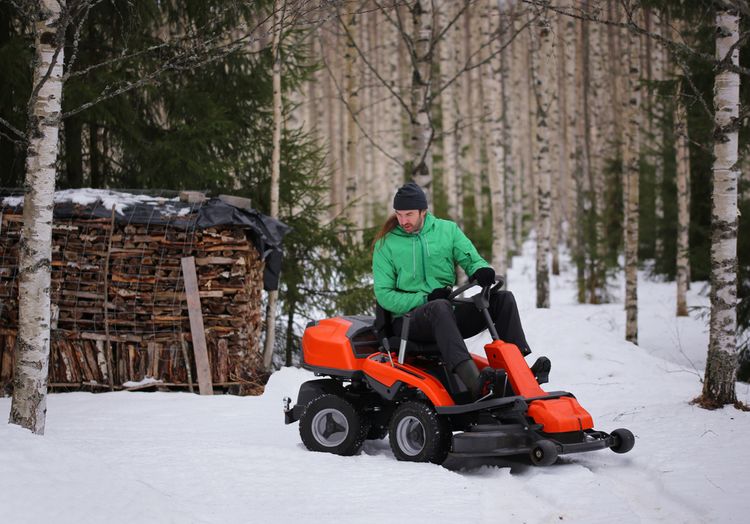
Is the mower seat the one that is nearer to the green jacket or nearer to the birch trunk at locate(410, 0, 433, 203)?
the green jacket

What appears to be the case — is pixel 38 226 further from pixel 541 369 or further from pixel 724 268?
pixel 724 268

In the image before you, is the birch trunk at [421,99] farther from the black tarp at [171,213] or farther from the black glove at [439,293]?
the black glove at [439,293]

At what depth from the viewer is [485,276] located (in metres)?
5.16

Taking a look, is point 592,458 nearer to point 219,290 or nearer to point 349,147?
point 219,290

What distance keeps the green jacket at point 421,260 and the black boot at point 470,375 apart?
2.34ft

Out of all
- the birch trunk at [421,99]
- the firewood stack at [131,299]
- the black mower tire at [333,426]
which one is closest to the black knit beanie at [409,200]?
the black mower tire at [333,426]

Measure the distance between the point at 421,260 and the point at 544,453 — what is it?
1613mm

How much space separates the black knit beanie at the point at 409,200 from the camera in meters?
5.60

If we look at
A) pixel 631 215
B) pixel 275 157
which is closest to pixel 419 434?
pixel 275 157

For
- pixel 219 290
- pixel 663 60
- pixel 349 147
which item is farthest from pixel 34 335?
pixel 663 60

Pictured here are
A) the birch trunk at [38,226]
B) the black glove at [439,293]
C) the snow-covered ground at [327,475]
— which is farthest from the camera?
the birch trunk at [38,226]

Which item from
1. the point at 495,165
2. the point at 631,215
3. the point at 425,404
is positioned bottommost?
the point at 425,404

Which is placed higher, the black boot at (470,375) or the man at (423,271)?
the man at (423,271)

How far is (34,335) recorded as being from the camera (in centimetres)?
556
